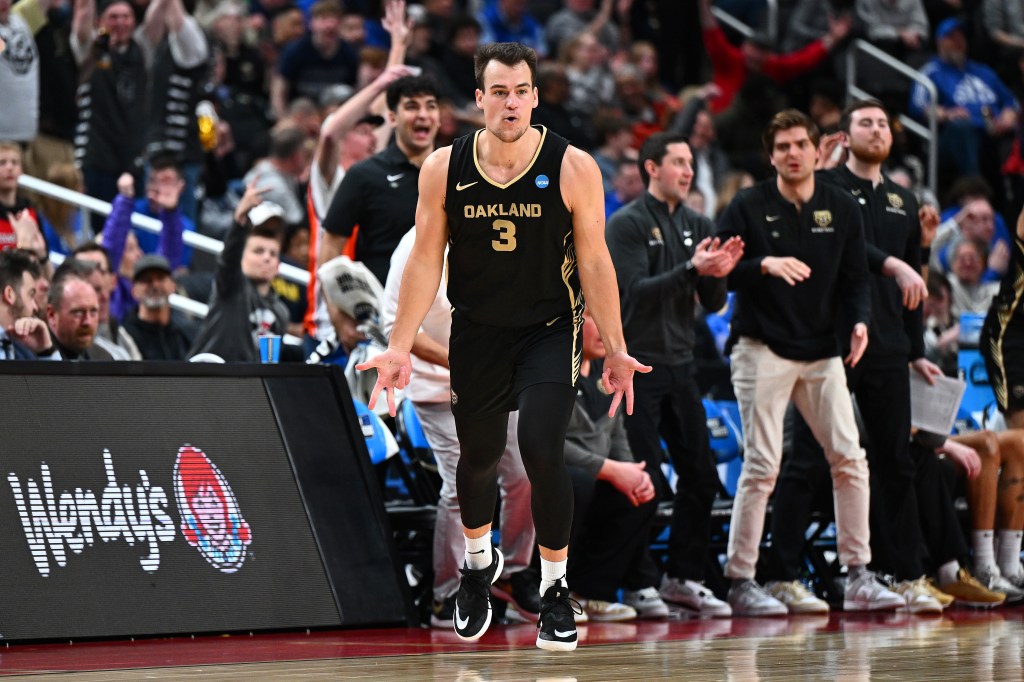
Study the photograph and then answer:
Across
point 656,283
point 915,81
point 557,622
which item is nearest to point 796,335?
point 656,283

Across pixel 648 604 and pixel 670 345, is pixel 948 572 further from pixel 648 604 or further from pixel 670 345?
pixel 670 345

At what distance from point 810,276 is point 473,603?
307cm

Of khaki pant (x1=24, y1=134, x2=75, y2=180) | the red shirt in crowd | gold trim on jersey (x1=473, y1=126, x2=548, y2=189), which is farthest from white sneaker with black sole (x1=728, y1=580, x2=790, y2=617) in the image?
the red shirt in crowd

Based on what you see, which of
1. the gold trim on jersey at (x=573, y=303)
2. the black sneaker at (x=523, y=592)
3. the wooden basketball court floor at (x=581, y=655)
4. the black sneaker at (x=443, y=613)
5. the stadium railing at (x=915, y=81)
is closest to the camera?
the wooden basketball court floor at (x=581, y=655)

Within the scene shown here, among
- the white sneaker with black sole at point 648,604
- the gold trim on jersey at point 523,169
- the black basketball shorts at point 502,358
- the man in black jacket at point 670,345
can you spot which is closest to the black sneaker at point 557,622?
the black basketball shorts at point 502,358

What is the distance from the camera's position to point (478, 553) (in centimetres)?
653

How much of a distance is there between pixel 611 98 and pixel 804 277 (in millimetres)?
8617

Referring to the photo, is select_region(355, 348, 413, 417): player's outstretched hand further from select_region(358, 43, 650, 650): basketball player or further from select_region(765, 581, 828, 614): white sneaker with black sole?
select_region(765, 581, 828, 614): white sneaker with black sole

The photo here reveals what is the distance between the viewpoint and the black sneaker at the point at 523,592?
788 centimetres

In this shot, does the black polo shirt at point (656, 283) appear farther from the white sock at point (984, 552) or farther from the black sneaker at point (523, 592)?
the white sock at point (984, 552)

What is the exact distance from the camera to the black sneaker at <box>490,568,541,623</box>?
25.8ft

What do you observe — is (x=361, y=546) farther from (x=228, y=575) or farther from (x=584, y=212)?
(x=584, y=212)

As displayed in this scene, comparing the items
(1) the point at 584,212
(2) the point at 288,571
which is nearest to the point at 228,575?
(2) the point at 288,571

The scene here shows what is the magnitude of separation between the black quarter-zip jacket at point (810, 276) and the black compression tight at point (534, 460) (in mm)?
2596
